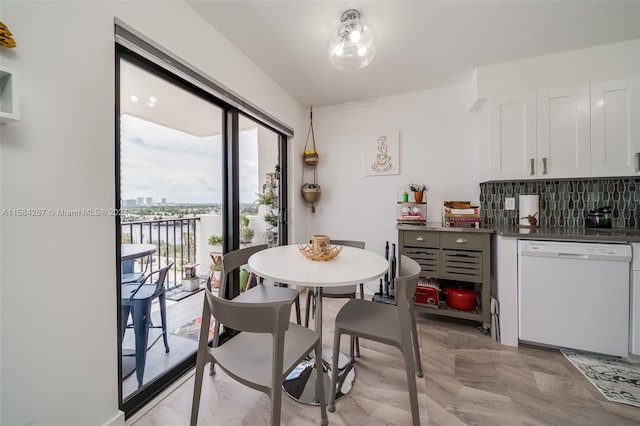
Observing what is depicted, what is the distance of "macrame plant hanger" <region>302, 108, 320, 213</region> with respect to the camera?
10.5 feet

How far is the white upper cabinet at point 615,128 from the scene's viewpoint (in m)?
1.99

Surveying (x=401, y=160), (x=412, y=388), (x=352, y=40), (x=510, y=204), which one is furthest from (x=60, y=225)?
(x=510, y=204)

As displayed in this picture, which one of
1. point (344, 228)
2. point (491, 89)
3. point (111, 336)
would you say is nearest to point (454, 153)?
point (491, 89)

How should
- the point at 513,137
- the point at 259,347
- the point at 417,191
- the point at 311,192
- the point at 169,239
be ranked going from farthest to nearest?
1. the point at 311,192
2. the point at 417,191
3. the point at 169,239
4. the point at 513,137
5. the point at 259,347

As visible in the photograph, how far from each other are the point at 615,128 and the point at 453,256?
1768 millimetres

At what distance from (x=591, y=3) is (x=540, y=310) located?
227 cm

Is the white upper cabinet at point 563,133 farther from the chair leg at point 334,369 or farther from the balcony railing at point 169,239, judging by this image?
the balcony railing at point 169,239

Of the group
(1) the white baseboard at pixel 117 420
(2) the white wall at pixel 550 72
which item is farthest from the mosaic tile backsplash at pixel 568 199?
(1) the white baseboard at pixel 117 420

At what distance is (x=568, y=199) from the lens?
2.37 m

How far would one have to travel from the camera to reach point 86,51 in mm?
1070

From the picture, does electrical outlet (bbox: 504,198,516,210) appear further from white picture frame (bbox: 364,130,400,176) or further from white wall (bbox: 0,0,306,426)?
white wall (bbox: 0,0,306,426)

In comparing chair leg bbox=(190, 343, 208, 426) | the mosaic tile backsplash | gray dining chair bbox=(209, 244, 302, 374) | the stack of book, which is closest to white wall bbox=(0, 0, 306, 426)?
Result: chair leg bbox=(190, 343, 208, 426)

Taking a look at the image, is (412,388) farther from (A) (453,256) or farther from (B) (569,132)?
(B) (569,132)

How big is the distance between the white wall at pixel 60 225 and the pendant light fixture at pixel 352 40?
114cm
